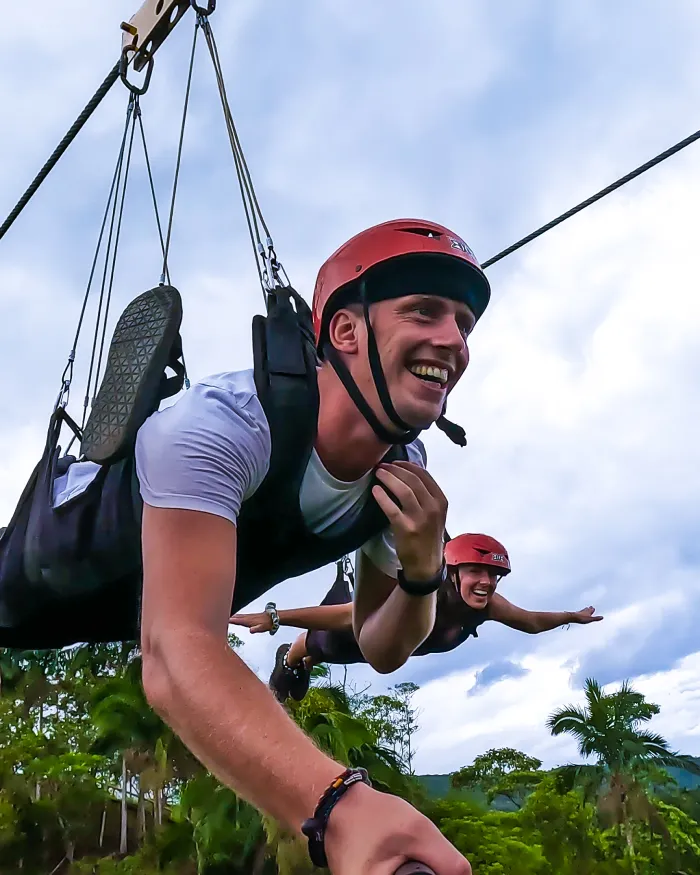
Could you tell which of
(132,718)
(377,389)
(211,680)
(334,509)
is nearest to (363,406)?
(377,389)

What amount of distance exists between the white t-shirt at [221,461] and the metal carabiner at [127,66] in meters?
1.59

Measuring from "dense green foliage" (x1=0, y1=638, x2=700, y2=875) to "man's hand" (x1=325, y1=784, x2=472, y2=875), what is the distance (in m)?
13.0

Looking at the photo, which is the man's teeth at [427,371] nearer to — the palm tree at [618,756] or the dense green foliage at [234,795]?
the dense green foliage at [234,795]

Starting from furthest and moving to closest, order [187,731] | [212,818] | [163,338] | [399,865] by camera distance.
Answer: [212,818] < [163,338] < [187,731] < [399,865]

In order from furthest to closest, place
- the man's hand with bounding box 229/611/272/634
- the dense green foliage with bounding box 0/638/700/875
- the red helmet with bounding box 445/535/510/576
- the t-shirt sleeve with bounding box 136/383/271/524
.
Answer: the dense green foliage with bounding box 0/638/700/875 < the red helmet with bounding box 445/535/510/576 < the man's hand with bounding box 229/611/272/634 < the t-shirt sleeve with bounding box 136/383/271/524

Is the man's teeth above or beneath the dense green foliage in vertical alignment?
beneath

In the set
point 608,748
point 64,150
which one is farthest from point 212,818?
point 64,150

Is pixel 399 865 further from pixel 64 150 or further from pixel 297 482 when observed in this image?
pixel 64 150

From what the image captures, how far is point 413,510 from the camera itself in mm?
2053

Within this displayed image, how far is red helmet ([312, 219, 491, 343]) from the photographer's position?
6.77 feet

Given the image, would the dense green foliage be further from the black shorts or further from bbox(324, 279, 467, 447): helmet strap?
bbox(324, 279, 467, 447): helmet strap

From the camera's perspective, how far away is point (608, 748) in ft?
74.2

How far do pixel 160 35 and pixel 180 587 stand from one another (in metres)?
2.36

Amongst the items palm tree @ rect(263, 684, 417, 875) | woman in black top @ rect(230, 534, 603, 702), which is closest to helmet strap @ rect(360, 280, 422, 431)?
woman in black top @ rect(230, 534, 603, 702)
